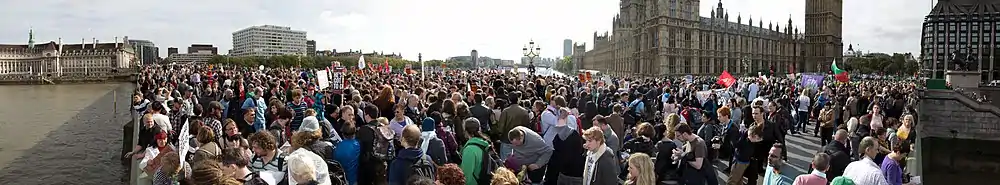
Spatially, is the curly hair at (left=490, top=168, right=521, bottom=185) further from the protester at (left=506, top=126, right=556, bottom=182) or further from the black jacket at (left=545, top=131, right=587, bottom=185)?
the black jacket at (left=545, top=131, right=587, bottom=185)

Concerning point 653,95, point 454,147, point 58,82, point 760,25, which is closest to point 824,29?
point 760,25

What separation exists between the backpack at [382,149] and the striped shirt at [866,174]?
166 inches

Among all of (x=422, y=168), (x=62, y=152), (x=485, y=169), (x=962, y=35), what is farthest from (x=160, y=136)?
(x=962, y=35)

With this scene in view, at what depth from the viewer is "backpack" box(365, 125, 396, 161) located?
712 cm

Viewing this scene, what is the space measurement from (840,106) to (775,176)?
50.8ft

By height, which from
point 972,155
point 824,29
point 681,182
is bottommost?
point 972,155

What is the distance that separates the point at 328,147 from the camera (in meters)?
6.62

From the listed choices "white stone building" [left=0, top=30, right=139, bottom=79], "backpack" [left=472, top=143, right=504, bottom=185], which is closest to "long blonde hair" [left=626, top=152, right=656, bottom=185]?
"backpack" [left=472, top=143, right=504, bottom=185]

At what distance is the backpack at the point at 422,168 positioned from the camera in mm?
6000

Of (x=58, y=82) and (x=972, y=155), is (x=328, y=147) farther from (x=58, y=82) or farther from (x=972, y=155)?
(x=58, y=82)

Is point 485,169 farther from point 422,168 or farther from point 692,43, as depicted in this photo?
point 692,43

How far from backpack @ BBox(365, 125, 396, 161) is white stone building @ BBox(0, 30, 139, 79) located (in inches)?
6143

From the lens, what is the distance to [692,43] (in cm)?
6141

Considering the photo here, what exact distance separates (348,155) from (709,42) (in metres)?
61.8
